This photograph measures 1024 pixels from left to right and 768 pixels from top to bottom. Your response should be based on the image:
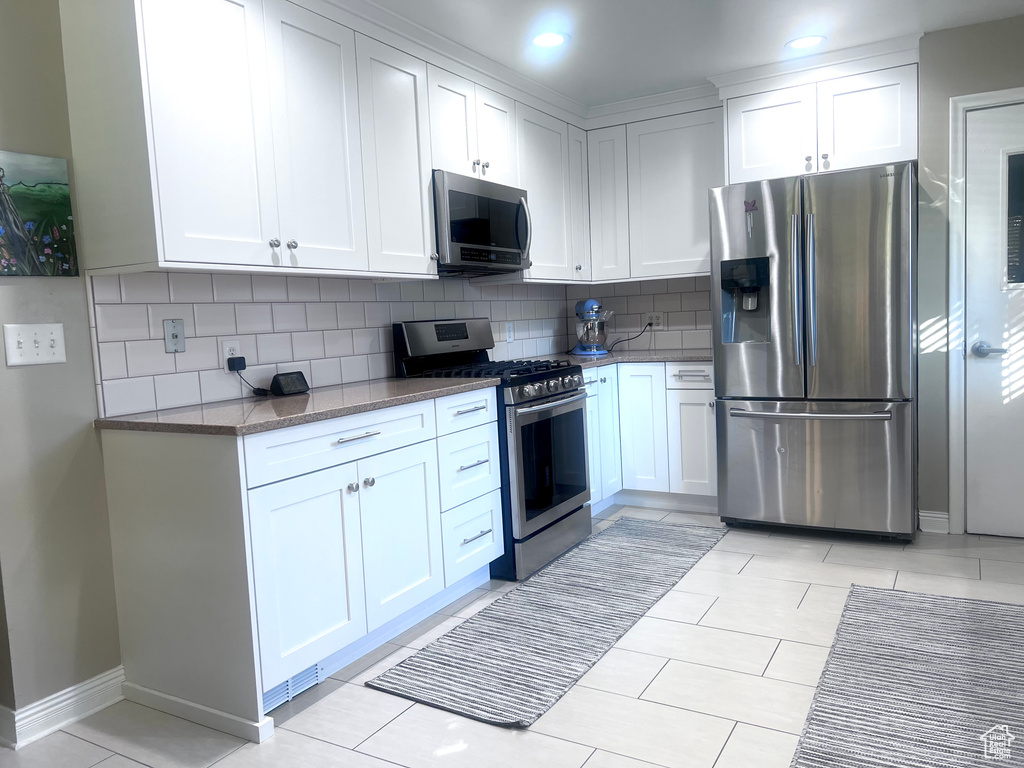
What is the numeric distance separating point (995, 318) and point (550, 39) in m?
2.44

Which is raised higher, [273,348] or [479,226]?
[479,226]

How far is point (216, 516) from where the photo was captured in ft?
6.70

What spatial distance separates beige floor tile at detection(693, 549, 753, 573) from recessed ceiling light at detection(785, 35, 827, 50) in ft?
7.97

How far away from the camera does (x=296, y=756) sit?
1.96 m

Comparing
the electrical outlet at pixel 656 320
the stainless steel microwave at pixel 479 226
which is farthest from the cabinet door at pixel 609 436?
the stainless steel microwave at pixel 479 226

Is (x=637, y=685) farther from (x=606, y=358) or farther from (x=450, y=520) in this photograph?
(x=606, y=358)

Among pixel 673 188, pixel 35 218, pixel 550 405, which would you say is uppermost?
pixel 673 188

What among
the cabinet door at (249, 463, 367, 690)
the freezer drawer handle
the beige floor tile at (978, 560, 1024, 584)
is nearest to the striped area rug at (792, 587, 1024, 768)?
the beige floor tile at (978, 560, 1024, 584)

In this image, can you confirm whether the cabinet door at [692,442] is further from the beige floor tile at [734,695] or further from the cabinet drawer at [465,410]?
the beige floor tile at [734,695]

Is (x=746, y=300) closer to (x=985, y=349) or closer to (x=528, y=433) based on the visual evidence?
(x=985, y=349)

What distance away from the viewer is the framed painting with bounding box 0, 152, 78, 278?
2.10 meters

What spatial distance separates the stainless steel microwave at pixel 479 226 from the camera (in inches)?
125

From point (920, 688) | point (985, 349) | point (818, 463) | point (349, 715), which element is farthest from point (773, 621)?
point (985, 349)

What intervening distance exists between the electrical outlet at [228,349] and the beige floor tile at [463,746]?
137 cm
